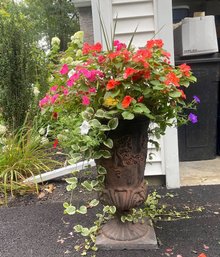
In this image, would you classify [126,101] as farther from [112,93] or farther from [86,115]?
[86,115]

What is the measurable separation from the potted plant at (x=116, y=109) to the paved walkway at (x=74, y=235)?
0.63 feet

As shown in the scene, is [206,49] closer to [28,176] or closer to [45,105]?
[45,105]

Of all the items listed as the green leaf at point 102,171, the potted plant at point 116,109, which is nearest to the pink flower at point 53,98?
the potted plant at point 116,109

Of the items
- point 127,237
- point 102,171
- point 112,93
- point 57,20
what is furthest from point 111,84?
point 57,20

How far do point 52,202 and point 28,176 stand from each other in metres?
0.55

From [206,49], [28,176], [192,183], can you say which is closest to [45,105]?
[28,176]

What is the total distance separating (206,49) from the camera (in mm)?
3312

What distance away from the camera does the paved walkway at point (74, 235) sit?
6.79 ft

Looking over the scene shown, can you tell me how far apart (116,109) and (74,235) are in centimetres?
106

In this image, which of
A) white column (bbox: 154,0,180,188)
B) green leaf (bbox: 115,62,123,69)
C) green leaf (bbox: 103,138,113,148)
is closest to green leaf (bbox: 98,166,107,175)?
green leaf (bbox: 103,138,113,148)

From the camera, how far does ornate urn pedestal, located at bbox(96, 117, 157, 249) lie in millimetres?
1934

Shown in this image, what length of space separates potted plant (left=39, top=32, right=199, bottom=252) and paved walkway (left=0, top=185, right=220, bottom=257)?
193 mm

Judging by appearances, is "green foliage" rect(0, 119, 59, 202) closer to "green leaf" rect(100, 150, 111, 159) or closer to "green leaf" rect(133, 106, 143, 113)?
"green leaf" rect(100, 150, 111, 159)

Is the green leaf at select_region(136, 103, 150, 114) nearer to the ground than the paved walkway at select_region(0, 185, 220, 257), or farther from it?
farther from it
